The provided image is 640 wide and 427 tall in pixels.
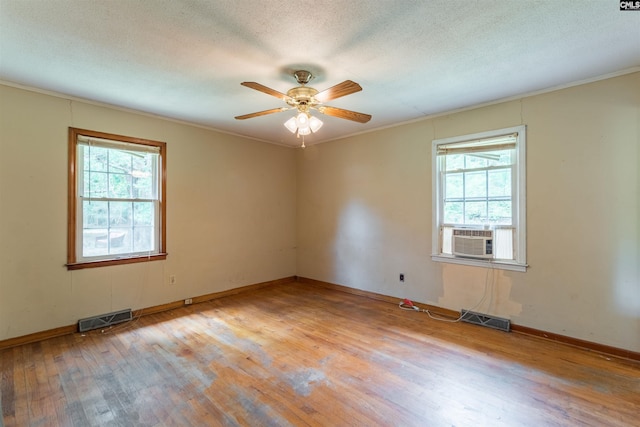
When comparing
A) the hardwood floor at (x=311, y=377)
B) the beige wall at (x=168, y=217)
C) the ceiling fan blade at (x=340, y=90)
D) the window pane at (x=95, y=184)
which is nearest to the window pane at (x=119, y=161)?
the window pane at (x=95, y=184)

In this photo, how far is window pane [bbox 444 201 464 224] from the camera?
3693 mm

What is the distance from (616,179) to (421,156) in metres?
1.90

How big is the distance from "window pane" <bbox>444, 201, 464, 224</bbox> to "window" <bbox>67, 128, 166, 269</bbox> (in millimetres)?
3624

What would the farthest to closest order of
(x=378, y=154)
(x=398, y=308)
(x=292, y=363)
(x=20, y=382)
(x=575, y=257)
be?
(x=378, y=154) < (x=398, y=308) < (x=575, y=257) < (x=292, y=363) < (x=20, y=382)

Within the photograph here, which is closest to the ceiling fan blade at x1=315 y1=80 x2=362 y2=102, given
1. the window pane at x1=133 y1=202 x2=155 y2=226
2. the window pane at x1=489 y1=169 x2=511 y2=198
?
the window pane at x1=489 y1=169 x2=511 y2=198

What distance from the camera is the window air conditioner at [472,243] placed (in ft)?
11.2

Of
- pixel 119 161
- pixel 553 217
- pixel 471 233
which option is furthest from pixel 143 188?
pixel 553 217

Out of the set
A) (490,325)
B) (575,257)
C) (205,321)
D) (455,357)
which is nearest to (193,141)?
(205,321)

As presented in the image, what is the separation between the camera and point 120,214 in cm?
361

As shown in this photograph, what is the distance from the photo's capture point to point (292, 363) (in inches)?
102

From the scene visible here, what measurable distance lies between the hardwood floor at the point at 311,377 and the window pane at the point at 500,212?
1207 millimetres

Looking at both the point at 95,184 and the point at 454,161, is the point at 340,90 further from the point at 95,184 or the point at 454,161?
the point at 95,184

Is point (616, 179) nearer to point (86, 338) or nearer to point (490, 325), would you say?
point (490, 325)

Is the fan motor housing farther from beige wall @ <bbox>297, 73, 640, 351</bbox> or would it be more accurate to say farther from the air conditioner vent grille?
the air conditioner vent grille
